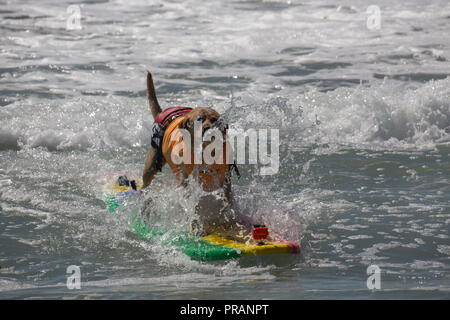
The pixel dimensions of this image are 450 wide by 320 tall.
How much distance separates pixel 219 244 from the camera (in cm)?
618

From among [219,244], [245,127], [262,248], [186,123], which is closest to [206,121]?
[186,123]

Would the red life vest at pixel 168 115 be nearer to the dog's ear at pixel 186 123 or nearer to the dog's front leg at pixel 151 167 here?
the dog's front leg at pixel 151 167

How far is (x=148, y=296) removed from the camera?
507cm

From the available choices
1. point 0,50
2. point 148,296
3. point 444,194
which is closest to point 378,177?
point 444,194

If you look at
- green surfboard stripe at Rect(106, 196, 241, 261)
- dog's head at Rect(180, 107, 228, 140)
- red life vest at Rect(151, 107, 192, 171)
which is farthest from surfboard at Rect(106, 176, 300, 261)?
dog's head at Rect(180, 107, 228, 140)

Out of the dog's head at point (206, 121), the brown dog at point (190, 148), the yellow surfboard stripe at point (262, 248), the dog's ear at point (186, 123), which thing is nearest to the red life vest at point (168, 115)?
the brown dog at point (190, 148)

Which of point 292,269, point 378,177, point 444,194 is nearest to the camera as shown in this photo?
point 292,269

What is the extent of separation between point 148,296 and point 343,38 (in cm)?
1162

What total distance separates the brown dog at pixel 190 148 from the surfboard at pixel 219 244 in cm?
49

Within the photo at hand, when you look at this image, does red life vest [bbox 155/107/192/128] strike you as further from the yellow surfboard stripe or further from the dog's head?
the yellow surfboard stripe

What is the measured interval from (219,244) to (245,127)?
2339 mm

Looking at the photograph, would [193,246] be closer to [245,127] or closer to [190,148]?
[190,148]

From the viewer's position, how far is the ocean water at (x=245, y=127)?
5758 millimetres

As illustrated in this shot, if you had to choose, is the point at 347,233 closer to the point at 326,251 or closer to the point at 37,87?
the point at 326,251
